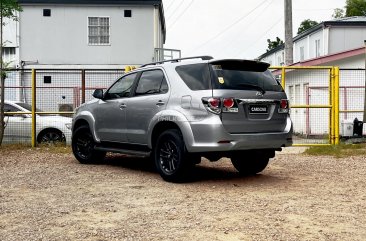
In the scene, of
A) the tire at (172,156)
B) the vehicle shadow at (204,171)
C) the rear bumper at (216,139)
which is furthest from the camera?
the vehicle shadow at (204,171)

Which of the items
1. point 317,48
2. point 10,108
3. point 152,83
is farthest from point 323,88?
point 317,48

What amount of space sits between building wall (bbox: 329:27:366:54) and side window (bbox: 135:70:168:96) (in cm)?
2084

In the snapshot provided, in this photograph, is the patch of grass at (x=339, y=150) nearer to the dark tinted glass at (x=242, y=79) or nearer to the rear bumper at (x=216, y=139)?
the dark tinted glass at (x=242, y=79)

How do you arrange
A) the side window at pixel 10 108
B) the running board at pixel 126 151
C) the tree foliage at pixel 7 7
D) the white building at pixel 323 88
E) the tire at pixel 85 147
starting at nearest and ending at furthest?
the running board at pixel 126 151 < the tire at pixel 85 147 < the tree foliage at pixel 7 7 < the side window at pixel 10 108 < the white building at pixel 323 88

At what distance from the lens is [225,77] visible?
749cm

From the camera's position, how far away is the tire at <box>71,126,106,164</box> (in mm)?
9961

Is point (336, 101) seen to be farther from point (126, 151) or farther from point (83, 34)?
point (83, 34)

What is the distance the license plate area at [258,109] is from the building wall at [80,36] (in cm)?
1810

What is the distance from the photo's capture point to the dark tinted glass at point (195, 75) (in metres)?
7.46

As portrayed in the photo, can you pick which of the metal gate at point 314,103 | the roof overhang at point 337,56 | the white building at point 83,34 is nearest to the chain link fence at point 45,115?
the metal gate at point 314,103

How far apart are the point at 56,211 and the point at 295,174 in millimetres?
4678

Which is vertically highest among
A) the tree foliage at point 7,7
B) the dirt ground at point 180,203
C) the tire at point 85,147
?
the tree foliage at point 7,7

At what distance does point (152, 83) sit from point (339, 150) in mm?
6120

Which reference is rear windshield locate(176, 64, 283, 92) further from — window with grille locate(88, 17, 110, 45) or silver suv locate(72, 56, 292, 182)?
window with grille locate(88, 17, 110, 45)
